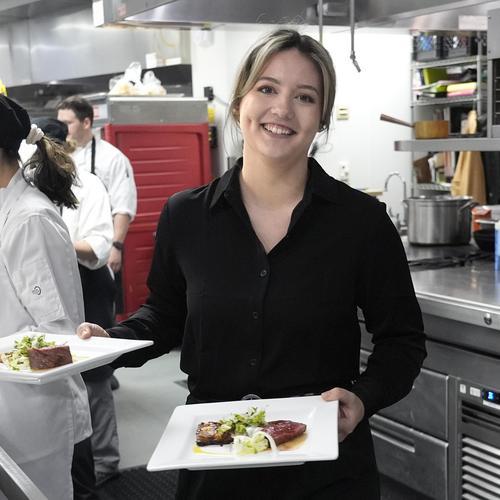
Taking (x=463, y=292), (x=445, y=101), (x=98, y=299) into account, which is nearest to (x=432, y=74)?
(x=445, y=101)

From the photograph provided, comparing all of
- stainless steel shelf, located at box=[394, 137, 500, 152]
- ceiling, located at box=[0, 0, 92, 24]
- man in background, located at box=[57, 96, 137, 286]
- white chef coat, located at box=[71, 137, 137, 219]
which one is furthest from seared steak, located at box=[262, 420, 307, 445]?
ceiling, located at box=[0, 0, 92, 24]

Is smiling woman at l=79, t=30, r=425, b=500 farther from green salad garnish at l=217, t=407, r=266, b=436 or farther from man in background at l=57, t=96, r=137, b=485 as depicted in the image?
man in background at l=57, t=96, r=137, b=485

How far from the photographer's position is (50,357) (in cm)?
184

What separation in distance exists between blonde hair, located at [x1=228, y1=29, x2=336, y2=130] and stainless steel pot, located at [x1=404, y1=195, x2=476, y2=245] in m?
2.34

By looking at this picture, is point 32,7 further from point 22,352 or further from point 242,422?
point 242,422

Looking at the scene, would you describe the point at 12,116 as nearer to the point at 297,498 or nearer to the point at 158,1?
the point at 158,1

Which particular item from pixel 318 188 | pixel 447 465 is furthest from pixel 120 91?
pixel 318 188

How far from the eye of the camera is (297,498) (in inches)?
66.9

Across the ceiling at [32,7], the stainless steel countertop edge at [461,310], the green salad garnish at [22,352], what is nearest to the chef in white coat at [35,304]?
the green salad garnish at [22,352]

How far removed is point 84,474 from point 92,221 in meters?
1.18

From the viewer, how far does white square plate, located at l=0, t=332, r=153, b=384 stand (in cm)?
169

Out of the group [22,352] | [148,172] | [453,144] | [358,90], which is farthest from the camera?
[358,90]

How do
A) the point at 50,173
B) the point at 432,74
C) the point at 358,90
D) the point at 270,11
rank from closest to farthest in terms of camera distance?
1. the point at 50,173
2. the point at 270,11
3. the point at 358,90
4. the point at 432,74

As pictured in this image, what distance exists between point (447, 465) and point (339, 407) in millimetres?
1545
